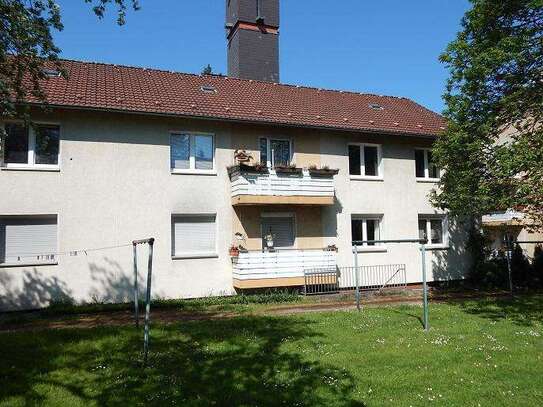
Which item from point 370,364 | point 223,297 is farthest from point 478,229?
point 370,364

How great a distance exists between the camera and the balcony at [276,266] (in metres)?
16.0

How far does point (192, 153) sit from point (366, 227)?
7.40 m

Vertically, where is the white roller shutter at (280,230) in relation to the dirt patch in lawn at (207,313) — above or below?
above

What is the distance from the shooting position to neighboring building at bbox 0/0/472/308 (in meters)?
14.6

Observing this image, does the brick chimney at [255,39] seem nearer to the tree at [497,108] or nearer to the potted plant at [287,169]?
the potted plant at [287,169]

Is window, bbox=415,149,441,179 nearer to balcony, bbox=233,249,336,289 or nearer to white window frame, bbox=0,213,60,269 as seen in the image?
balcony, bbox=233,249,336,289

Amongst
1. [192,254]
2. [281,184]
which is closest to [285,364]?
[192,254]

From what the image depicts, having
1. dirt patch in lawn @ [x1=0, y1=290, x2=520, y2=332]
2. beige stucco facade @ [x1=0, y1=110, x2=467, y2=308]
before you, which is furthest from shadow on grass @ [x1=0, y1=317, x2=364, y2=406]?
beige stucco facade @ [x1=0, y1=110, x2=467, y2=308]

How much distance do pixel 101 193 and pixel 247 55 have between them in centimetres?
1188

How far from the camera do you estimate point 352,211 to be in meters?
18.6

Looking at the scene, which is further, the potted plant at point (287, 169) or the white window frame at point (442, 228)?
the white window frame at point (442, 228)

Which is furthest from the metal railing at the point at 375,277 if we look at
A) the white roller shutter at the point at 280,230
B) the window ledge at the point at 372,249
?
the white roller shutter at the point at 280,230

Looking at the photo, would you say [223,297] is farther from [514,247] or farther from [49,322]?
[514,247]

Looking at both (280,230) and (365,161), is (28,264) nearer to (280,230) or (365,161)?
(280,230)
